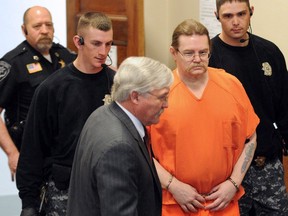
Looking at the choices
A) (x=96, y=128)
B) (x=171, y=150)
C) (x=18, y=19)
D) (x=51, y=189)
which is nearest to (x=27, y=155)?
(x=51, y=189)

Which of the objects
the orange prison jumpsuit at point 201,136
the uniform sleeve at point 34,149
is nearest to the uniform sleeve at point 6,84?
the uniform sleeve at point 34,149

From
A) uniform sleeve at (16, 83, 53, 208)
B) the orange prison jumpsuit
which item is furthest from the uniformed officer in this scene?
the orange prison jumpsuit

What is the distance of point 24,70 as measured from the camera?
10.4ft

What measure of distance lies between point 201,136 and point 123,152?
2.38 ft

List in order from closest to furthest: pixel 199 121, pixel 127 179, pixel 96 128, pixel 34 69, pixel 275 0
→ pixel 127 179
pixel 96 128
pixel 199 121
pixel 34 69
pixel 275 0

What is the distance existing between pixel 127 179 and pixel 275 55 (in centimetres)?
141

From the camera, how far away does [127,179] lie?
178 centimetres

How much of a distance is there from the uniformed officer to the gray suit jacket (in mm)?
1189

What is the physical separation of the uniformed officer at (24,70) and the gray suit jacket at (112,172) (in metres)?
1.19

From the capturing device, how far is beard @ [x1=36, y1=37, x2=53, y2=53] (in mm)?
3268

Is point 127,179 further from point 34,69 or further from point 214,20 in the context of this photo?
point 214,20

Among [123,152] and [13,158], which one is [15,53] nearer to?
[13,158]

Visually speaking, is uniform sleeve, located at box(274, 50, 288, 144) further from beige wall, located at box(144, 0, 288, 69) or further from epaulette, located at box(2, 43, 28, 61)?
beige wall, located at box(144, 0, 288, 69)

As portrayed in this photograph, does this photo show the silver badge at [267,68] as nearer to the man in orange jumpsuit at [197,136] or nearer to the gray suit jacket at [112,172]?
the man in orange jumpsuit at [197,136]
